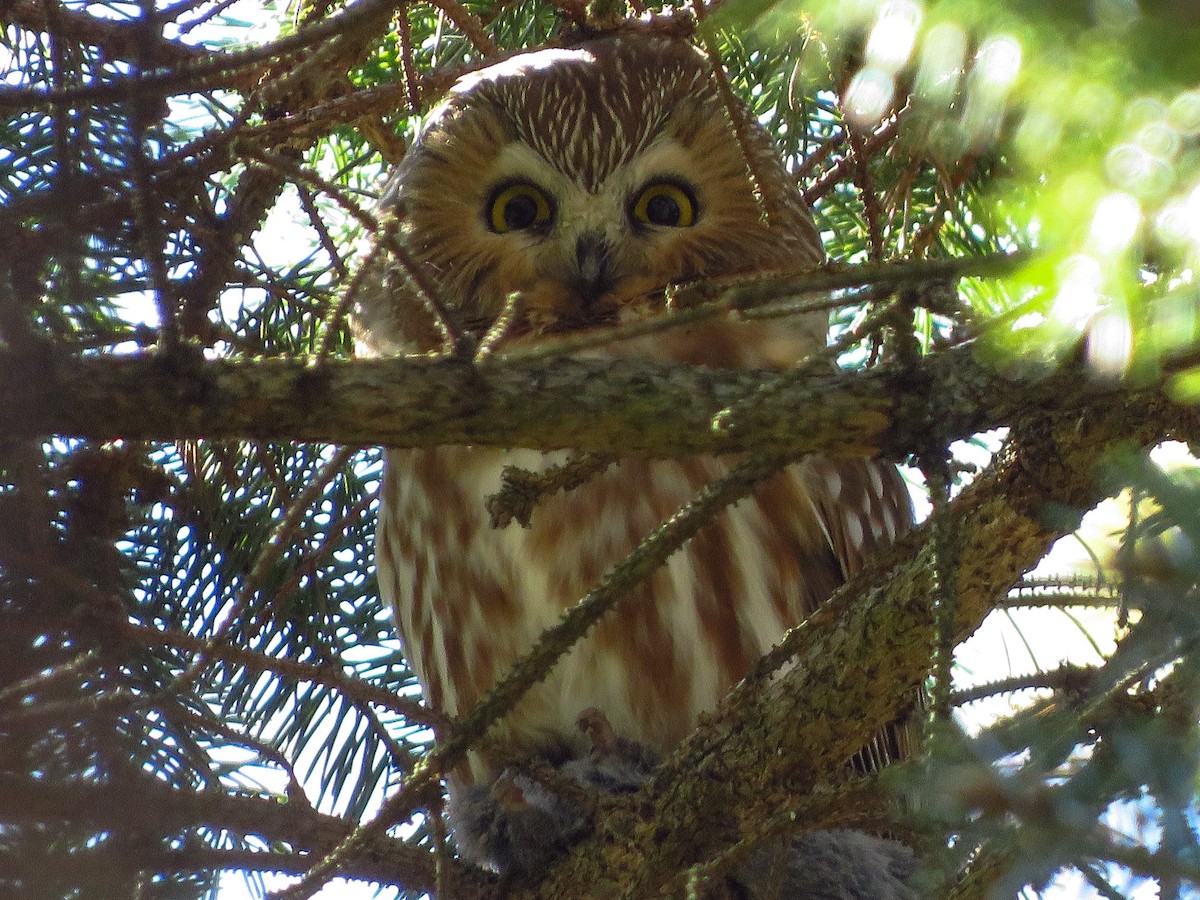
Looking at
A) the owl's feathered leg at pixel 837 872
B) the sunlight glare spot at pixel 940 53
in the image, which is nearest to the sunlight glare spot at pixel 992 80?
the sunlight glare spot at pixel 940 53

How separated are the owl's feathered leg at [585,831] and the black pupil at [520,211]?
1.24 meters

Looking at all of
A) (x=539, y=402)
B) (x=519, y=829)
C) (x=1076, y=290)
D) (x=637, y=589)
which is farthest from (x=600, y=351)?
(x=1076, y=290)

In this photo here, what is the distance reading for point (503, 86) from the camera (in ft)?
10.9

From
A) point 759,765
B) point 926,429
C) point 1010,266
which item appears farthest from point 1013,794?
point 759,765

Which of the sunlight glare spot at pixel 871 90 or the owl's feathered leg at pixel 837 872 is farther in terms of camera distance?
the owl's feathered leg at pixel 837 872

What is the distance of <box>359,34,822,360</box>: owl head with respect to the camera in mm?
3207

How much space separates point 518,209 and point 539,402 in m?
1.87

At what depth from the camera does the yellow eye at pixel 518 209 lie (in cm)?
327

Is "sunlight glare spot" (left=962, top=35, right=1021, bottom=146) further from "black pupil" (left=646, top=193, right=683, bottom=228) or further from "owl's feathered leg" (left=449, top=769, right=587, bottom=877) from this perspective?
"black pupil" (left=646, top=193, right=683, bottom=228)

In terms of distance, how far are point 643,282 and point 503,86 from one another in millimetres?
619

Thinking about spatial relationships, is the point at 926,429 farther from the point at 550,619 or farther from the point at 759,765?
the point at 550,619

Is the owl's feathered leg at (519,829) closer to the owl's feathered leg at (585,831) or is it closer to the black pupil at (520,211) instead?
the owl's feathered leg at (585,831)

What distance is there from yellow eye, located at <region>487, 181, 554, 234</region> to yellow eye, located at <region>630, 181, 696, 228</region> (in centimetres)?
21

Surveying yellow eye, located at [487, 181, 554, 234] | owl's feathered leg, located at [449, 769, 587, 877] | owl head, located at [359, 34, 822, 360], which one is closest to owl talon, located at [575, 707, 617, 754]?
owl's feathered leg, located at [449, 769, 587, 877]
